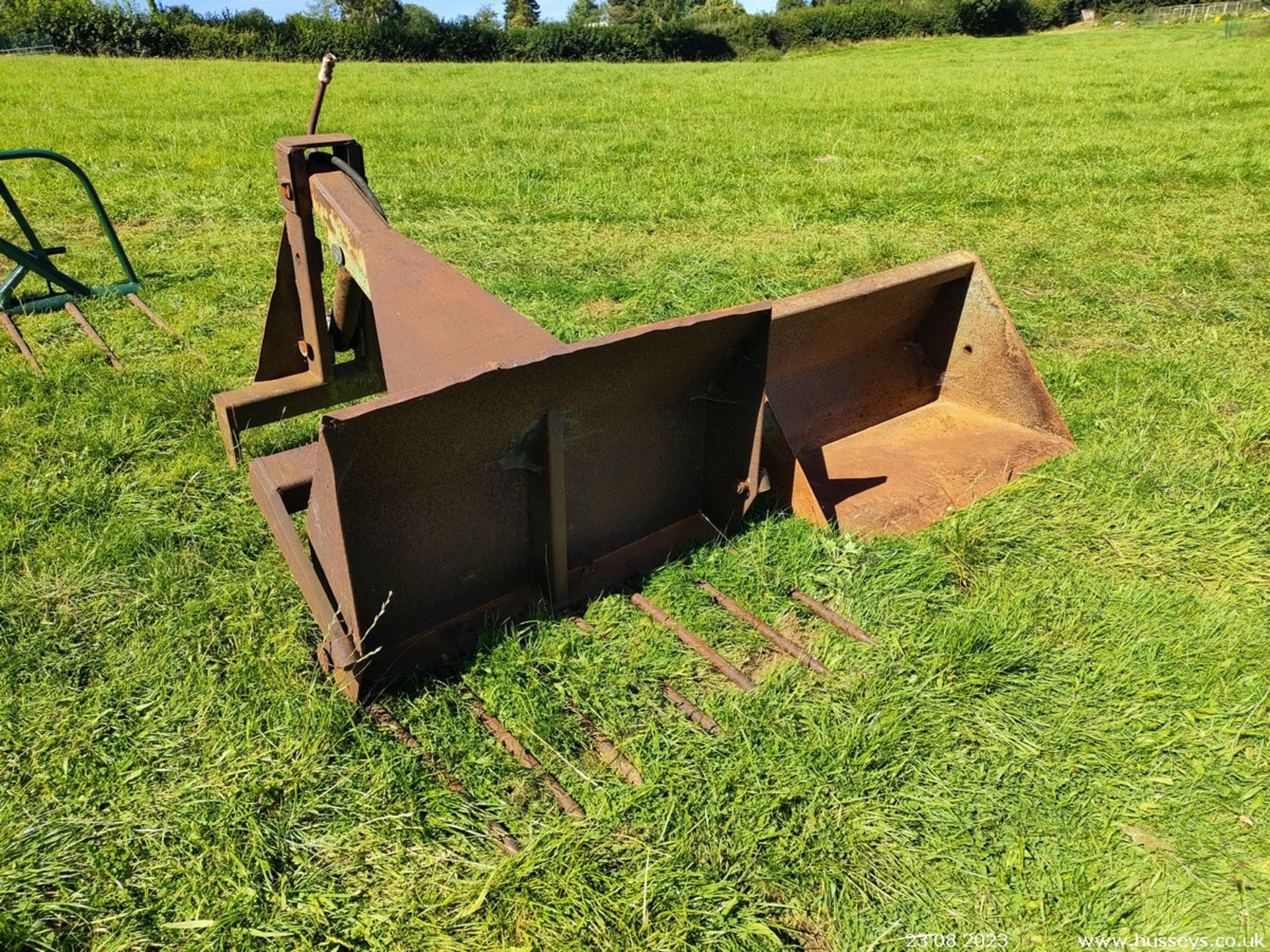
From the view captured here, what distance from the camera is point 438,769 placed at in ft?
7.65

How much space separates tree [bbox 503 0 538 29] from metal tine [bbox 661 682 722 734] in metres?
86.0

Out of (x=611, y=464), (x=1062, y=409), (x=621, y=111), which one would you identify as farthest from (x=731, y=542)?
(x=621, y=111)

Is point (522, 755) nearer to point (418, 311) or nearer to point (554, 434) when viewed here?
point (554, 434)

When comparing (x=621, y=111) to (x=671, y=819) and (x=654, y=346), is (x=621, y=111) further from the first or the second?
(x=671, y=819)

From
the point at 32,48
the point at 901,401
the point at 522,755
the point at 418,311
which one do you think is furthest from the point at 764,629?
the point at 32,48

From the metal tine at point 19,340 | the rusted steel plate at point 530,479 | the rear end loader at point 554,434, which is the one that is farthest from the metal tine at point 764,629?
the metal tine at point 19,340

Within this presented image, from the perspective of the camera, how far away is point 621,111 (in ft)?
45.0

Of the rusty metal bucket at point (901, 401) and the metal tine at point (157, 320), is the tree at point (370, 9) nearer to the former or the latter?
the metal tine at point (157, 320)

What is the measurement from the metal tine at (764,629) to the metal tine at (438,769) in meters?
1.07

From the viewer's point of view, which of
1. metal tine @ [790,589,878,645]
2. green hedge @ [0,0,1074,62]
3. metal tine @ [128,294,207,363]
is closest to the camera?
metal tine @ [790,589,878,645]

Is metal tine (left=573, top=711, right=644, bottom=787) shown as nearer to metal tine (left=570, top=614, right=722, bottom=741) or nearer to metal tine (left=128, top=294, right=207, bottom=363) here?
metal tine (left=570, top=614, right=722, bottom=741)

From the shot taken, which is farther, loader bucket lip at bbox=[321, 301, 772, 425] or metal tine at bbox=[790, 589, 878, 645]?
metal tine at bbox=[790, 589, 878, 645]

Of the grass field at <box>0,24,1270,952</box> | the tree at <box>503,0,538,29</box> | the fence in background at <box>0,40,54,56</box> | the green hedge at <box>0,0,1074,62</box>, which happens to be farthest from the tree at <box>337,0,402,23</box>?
the grass field at <box>0,24,1270,952</box>

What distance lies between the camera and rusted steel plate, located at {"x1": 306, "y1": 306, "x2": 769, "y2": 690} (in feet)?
7.65
